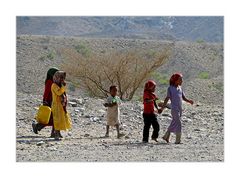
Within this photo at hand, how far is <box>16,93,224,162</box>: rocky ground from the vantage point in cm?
991

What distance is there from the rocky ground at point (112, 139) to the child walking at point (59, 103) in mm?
343

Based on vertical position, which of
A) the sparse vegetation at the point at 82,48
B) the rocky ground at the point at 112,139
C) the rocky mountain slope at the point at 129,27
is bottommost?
the rocky ground at the point at 112,139

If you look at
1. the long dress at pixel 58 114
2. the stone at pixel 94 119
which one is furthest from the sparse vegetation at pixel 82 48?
the long dress at pixel 58 114

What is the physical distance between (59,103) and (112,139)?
141 cm

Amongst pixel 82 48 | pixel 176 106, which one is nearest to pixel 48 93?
pixel 176 106

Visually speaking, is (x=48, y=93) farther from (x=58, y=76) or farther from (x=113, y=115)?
(x=113, y=115)

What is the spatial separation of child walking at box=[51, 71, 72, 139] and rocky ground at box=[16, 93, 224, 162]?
343 millimetres

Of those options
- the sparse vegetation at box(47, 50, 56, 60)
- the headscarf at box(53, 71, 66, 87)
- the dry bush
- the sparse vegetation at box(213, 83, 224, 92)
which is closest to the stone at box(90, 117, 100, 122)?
the headscarf at box(53, 71, 66, 87)

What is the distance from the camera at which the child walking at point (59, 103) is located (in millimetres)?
11984

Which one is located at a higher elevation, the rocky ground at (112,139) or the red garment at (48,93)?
the red garment at (48,93)

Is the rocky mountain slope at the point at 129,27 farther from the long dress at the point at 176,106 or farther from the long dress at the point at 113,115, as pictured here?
the long dress at the point at 176,106

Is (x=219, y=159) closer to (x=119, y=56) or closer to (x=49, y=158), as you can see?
(x=49, y=158)

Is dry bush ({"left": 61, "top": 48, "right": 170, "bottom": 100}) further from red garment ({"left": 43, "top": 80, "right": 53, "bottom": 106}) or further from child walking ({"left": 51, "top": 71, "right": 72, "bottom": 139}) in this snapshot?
child walking ({"left": 51, "top": 71, "right": 72, "bottom": 139})

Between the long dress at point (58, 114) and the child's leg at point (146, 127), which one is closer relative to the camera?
the child's leg at point (146, 127)
